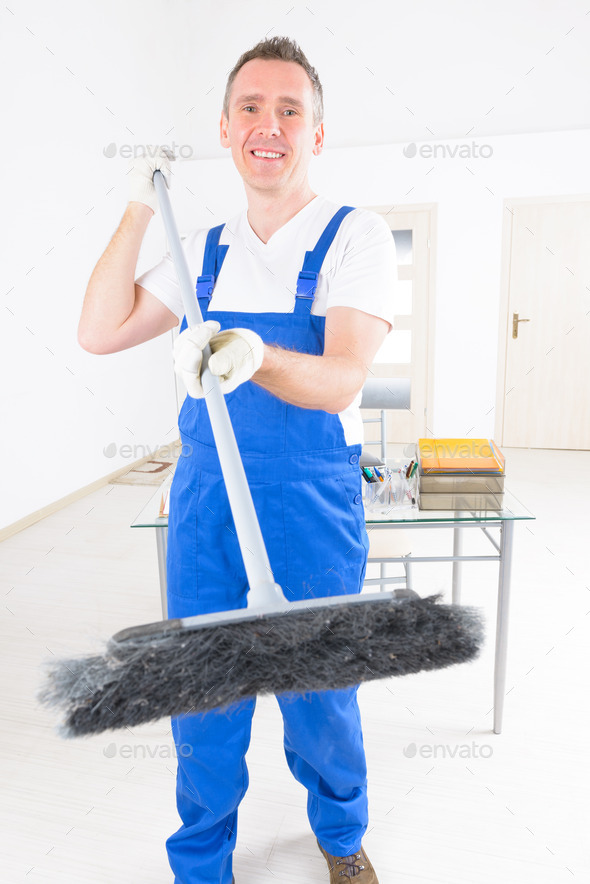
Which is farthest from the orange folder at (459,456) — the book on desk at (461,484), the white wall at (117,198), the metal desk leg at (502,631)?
the white wall at (117,198)

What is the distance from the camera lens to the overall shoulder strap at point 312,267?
119 cm

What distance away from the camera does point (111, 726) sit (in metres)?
0.75

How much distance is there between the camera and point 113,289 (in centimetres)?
125

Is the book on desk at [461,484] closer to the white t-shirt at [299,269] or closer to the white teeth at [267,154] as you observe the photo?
the white t-shirt at [299,269]

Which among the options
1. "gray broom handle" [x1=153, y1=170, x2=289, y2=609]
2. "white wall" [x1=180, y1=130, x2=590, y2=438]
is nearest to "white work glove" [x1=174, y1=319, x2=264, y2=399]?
"gray broom handle" [x1=153, y1=170, x2=289, y2=609]

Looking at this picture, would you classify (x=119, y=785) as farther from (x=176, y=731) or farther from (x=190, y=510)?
(x=190, y=510)

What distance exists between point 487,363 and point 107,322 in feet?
15.6

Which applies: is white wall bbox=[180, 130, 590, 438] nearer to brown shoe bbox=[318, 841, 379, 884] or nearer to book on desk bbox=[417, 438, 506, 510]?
book on desk bbox=[417, 438, 506, 510]

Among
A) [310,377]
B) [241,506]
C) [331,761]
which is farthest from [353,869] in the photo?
[310,377]

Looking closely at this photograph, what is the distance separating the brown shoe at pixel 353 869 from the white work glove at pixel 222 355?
3.82ft

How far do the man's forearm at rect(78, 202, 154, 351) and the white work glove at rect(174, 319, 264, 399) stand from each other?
1.30ft

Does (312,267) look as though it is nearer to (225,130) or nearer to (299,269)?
(299,269)

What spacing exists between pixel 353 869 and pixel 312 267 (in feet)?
4.38

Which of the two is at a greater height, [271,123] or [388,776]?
[271,123]
